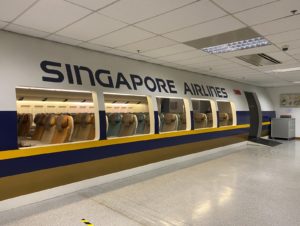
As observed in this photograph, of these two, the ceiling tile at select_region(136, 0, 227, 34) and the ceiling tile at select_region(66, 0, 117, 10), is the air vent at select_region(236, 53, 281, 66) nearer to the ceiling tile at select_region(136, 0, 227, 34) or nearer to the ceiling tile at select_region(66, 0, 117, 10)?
the ceiling tile at select_region(136, 0, 227, 34)

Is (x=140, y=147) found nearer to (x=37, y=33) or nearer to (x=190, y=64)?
(x=190, y=64)

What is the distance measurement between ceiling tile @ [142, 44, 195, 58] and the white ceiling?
0.06 ft

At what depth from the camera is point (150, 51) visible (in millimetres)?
4926

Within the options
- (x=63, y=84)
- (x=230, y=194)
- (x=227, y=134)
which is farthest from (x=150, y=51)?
(x=227, y=134)

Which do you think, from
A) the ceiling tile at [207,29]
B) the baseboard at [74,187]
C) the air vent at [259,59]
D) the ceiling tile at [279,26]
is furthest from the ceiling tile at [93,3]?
the air vent at [259,59]

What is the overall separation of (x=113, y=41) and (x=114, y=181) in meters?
2.64

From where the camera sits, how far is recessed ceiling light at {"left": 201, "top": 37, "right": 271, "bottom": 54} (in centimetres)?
437

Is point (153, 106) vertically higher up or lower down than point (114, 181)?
higher up

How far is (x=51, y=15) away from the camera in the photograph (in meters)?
3.10

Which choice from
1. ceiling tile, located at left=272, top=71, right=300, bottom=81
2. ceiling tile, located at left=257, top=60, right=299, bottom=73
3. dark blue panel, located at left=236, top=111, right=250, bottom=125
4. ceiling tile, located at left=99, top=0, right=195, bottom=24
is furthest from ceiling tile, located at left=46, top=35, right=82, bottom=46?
dark blue panel, located at left=236, top=111, right=250, bottom=125

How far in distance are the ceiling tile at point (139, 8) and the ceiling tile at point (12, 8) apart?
2.73 feet

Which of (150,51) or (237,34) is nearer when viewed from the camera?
(237,34)

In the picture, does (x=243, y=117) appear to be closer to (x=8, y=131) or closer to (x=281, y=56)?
(x=281, y=56)

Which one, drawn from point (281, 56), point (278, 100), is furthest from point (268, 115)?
point (281, 56)
